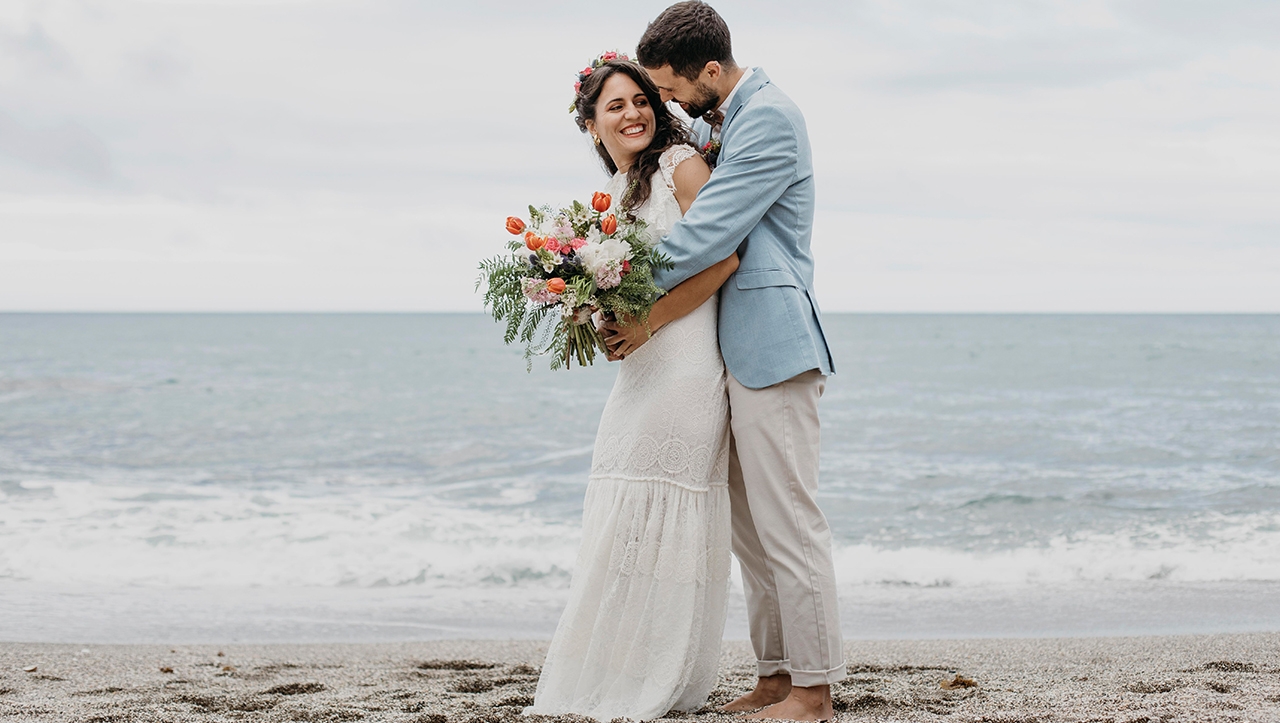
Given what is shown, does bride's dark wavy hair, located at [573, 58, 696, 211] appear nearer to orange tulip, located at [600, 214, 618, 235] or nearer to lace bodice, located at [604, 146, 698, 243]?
lace bodice, located at [604, 146, 698, 243]

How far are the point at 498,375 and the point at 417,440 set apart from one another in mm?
15377

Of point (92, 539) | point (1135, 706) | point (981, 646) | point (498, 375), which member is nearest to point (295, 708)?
point (1135, 706)

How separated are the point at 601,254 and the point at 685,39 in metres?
0.68

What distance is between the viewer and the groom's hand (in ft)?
9.23

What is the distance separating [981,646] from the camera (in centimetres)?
497

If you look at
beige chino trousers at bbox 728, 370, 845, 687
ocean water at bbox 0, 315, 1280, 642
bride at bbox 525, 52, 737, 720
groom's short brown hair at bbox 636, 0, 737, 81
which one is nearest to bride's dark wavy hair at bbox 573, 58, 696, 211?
bride at bbox 525, 52, 737, 720

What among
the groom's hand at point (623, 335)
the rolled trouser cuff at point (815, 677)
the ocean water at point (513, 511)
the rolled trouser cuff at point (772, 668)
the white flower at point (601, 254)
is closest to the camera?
the white flower at point (601, 254)

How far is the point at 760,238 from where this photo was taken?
2.87 m

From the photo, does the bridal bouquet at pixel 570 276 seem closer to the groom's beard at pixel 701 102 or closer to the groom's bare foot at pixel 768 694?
the groom's beard at pixel 701 102

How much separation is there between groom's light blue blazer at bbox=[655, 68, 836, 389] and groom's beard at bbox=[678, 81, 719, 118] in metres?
0.07

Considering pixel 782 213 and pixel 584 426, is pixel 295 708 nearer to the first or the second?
pixel 782 213

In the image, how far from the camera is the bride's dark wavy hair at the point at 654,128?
299 centimetres

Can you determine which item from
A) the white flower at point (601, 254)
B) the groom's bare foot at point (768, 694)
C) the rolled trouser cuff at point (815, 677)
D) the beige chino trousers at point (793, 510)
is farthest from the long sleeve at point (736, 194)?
the groom's bare foot at point (768, 694)

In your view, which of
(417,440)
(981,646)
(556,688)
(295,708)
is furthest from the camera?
(417,440)
